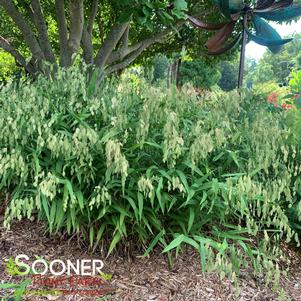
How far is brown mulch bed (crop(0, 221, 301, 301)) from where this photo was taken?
1.92 metres

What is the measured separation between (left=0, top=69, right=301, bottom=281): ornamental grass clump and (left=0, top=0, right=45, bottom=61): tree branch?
2.84 m

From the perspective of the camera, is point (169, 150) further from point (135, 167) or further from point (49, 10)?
point (49, 10)

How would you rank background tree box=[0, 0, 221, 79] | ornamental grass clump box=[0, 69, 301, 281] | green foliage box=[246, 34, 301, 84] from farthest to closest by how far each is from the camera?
1. green foliage box=[246, 34, 301, 84]
2. background tree box=[0, 0, 221, 79]
3. ornamental grass clump box=[0, 69, 301, 281]

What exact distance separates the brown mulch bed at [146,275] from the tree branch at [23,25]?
337 centimetres

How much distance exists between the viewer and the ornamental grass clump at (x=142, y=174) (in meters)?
1.84

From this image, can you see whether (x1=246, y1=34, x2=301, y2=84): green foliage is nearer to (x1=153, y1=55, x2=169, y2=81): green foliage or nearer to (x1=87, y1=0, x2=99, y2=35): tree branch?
(x1=153, y1=55, x2=169, y2=81): green foliage

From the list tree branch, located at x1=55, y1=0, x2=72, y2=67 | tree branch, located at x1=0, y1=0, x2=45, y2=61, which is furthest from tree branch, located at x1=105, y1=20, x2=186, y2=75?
tree branch, located at x1=0, y1=0, x2=45, y2=61

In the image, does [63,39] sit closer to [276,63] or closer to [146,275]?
[146,275]

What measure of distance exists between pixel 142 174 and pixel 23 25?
12.3ft

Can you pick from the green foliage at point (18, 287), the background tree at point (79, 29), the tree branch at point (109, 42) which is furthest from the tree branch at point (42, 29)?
the green foliage at point (18, 287)

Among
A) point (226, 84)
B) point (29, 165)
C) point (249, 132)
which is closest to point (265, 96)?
point (249, 132)

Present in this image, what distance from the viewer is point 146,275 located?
201cm

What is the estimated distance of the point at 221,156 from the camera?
2.26 metres

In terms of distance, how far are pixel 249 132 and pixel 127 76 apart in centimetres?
94
